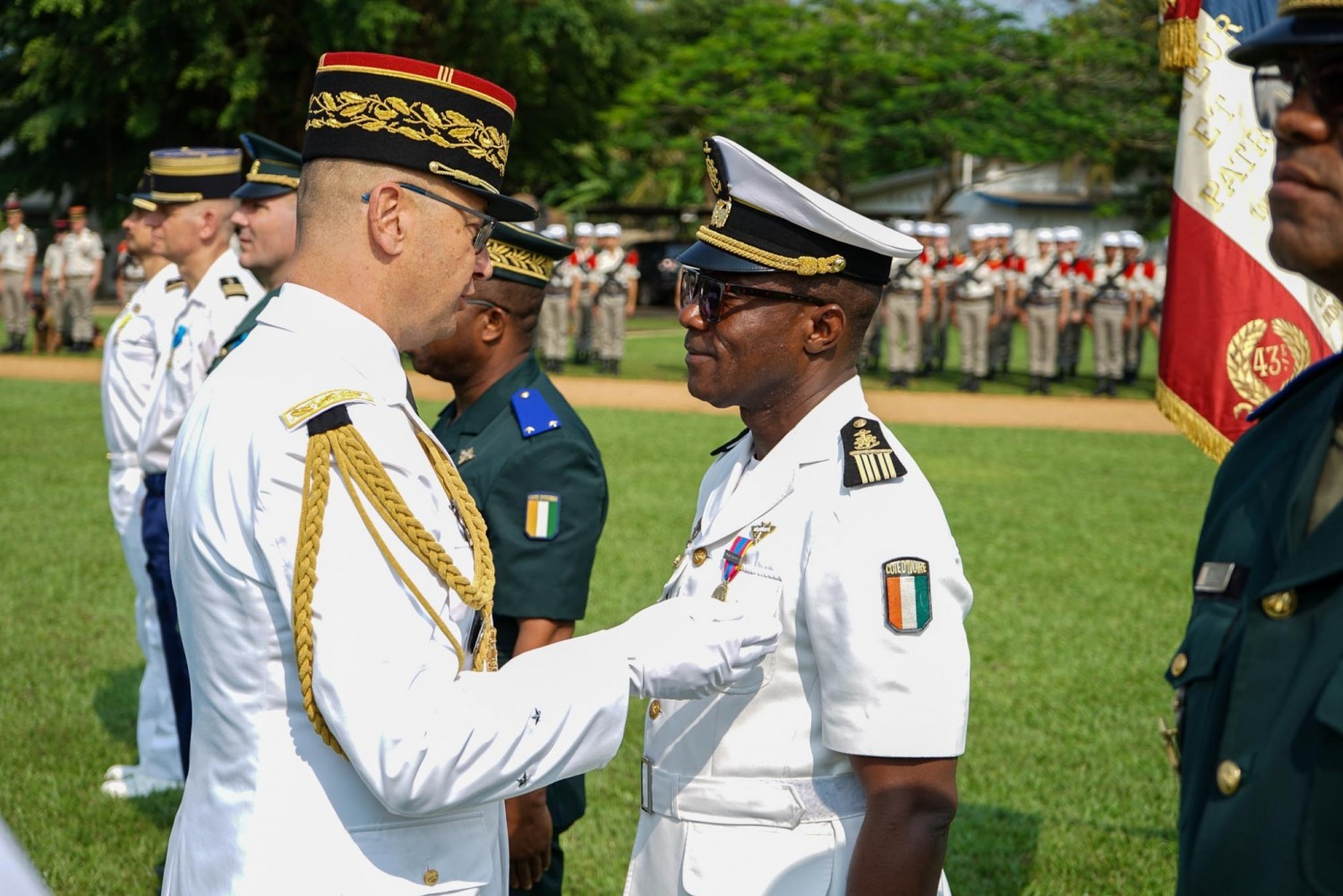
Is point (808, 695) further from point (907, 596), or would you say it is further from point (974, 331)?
point (974, 331)

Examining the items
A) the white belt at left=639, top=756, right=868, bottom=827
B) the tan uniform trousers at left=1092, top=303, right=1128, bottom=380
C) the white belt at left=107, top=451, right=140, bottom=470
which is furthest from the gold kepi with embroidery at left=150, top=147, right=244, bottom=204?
the tan uniform trousers at left=1092, top=303, right=1128, bottom=380

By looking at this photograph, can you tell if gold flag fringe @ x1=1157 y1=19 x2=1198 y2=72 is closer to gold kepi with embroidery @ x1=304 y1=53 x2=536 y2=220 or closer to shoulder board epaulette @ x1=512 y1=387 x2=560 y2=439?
shoulder board epaulette @ x1=512 y1=387 x2=560 y2=439

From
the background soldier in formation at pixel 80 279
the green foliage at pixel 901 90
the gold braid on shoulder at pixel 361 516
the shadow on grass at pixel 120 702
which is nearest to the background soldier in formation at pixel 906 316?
the green foliage at pixel 901 90

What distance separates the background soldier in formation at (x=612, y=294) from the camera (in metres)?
23.3

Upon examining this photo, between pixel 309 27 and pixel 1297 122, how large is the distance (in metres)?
33.9

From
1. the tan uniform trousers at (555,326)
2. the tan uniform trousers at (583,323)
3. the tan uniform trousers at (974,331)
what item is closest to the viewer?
the tan uniform trousers at (974,331)

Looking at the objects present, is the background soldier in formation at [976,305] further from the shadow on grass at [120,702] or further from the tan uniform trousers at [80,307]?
the shadow on grass at [120,702]

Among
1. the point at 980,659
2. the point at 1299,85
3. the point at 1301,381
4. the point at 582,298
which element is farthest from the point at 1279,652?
the point at 582,298

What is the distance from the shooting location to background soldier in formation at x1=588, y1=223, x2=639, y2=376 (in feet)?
76.5

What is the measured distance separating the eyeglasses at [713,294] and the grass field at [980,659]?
272 centimetres

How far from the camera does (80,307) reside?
24.2 meters

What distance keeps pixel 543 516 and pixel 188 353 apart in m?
2.36

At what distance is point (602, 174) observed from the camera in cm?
4509

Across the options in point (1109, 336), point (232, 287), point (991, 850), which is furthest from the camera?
point (1109, 336)
